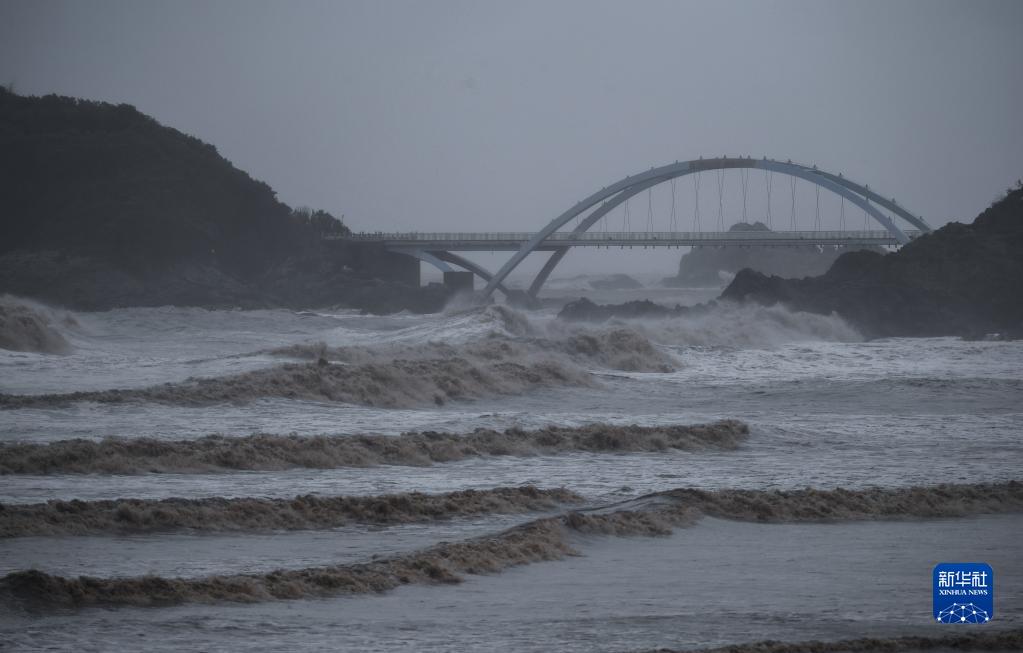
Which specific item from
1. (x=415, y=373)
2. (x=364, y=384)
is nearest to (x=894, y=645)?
(x=364, y=384)

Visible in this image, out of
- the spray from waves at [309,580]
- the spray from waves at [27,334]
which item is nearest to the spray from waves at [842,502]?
the spray from waves at [309,580]

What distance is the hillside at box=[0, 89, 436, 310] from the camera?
66562 mm

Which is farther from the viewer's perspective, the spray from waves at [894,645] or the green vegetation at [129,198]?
the green vegetation at [129,198]

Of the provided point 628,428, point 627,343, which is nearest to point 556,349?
point 627,343

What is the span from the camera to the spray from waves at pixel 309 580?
22.5 ft

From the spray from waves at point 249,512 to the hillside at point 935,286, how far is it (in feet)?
130

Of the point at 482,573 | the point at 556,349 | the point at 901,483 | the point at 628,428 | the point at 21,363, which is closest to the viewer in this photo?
the point at 482,573

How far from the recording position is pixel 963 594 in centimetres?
727

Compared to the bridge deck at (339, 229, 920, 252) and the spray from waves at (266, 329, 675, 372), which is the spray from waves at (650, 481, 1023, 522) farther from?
the bridge deck at (339, 229, 920, 252)

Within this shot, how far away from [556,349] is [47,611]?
25.4m

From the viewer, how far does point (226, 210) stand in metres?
81.2

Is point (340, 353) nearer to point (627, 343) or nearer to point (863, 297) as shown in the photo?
point (627, 343)

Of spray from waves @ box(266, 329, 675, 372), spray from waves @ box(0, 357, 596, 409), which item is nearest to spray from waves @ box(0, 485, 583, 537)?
spray from waves @ box(0, 357, 596, 409)

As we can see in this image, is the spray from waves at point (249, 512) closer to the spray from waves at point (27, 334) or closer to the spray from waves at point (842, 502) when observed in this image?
the spray from waves at point (842, 502)
